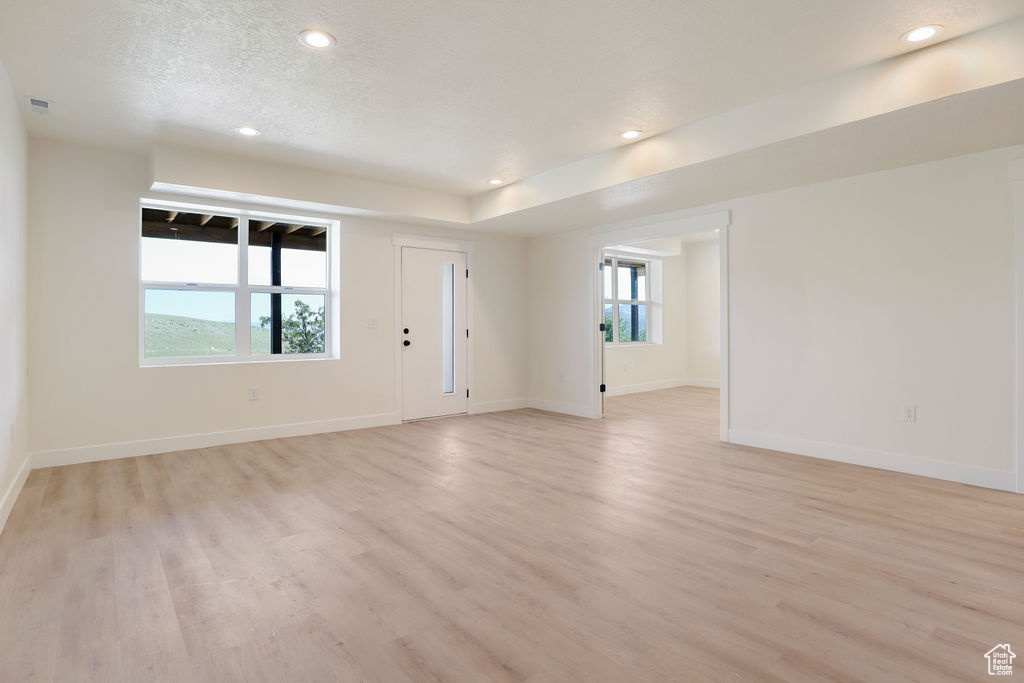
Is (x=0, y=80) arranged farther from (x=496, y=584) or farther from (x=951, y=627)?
(x=951, y=627)

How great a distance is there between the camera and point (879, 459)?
4027 millimetres

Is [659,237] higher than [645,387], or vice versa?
[659,237]

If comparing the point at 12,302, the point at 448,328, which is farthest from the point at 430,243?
the point at 12,302

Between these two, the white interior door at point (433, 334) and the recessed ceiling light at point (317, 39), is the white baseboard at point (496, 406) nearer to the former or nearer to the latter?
the white interior door at point (433, 334)

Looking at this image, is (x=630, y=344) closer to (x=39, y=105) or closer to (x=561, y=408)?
(x=561, y=408)

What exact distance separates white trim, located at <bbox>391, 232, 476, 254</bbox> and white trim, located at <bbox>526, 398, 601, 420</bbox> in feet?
7.36

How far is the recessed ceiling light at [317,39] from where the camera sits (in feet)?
8.63

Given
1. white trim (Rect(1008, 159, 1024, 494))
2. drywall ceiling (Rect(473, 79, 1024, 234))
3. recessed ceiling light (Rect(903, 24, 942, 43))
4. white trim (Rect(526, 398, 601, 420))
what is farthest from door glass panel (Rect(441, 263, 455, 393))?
white trim (Rect(1008, 159, 1024, 494))

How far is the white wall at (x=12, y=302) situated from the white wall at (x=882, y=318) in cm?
533

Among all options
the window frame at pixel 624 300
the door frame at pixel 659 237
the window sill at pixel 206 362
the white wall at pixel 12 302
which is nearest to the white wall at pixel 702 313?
the window frame at pixel 624 300

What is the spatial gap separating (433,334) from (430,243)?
3.65 feet

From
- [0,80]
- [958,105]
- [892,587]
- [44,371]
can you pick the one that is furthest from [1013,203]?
[44,371]

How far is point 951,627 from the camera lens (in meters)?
1.90

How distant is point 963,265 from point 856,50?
1.90m
